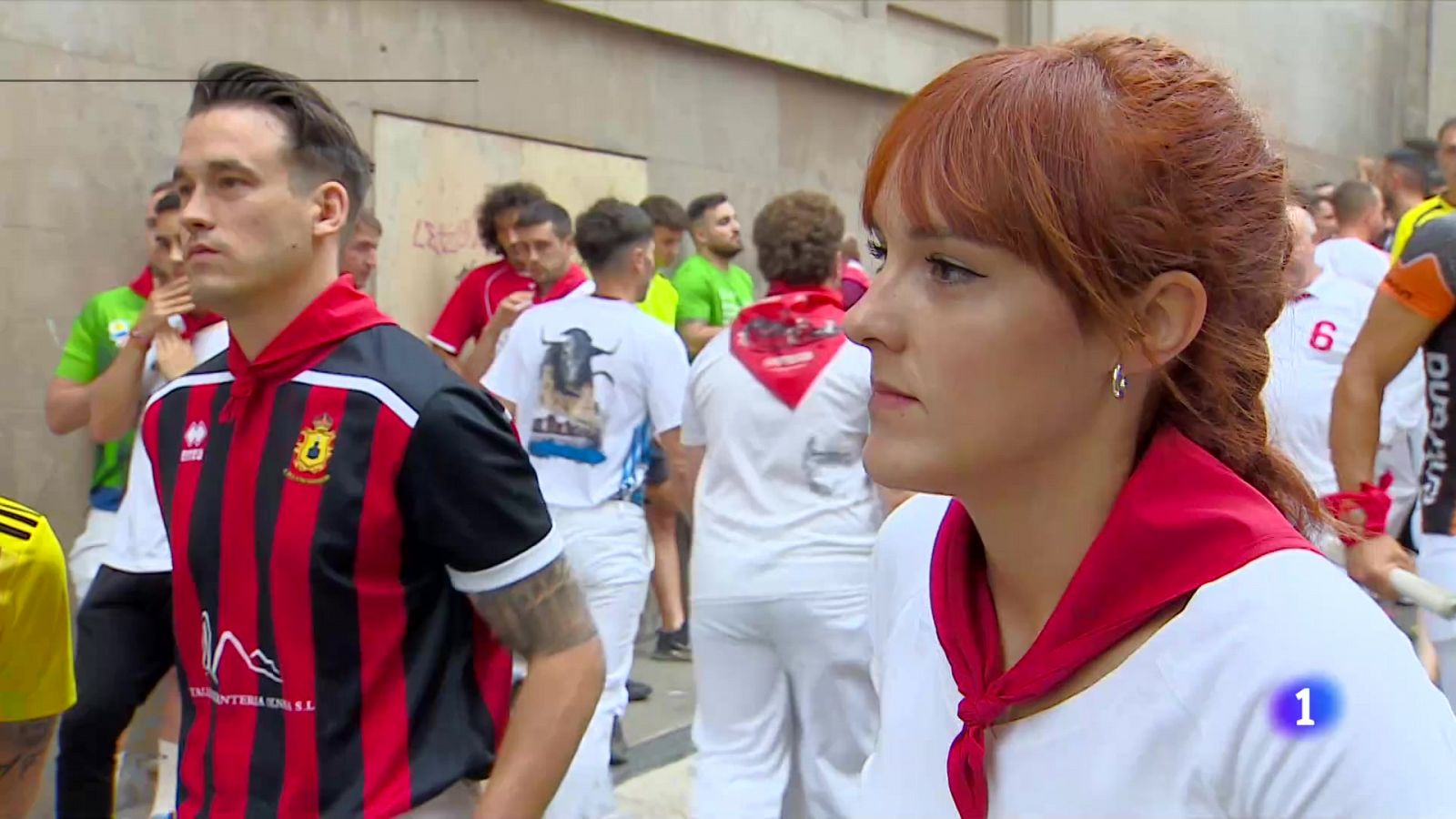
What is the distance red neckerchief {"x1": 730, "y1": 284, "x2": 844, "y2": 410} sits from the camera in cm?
466

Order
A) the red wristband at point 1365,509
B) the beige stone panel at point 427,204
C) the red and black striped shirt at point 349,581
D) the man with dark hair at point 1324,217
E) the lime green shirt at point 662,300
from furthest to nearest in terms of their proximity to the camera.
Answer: the man with dark hair at point 1324,217 → the lime green shirt at point 662,300 → the beige stone panel at point 427,204 → the red wristband at point 1365,509 → the red and black striped shirt at point 349,581

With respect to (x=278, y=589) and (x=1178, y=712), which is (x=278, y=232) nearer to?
(x=278, y=589)

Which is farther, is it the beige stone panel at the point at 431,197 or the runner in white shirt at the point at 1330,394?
the beige stone panel at the point at 431,197

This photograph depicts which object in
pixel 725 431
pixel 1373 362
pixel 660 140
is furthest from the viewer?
pixel 660 140

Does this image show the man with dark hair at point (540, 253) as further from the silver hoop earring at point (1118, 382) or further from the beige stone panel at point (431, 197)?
the silver hoop earring at point (1118, 382)

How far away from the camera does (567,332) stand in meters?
5.47

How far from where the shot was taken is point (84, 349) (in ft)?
16.1

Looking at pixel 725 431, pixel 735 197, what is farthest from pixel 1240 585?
pixel 735 197

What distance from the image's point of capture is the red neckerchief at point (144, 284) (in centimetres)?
505

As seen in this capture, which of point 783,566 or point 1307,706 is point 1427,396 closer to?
point 783,566

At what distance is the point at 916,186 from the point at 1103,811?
2.02ft

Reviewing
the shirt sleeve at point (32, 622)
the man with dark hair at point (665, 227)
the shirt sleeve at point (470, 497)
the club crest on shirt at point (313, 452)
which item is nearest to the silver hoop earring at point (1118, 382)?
the shirt sleeve at point (470, 497)

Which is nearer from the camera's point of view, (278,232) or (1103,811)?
(1103,811)

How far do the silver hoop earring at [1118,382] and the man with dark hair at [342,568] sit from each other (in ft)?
3.69
